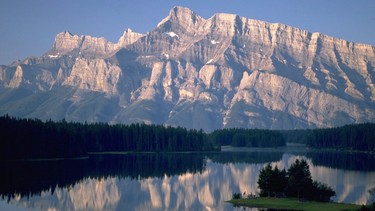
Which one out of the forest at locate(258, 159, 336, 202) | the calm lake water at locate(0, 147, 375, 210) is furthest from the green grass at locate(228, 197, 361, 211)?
the calm lake water at locate(0, 147, 375, 210)

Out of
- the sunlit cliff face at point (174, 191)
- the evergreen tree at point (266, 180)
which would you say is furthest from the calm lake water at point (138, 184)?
the evergreen tree at point (266, 180)

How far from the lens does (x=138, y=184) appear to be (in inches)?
5738

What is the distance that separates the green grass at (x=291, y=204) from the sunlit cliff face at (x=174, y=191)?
4.76m

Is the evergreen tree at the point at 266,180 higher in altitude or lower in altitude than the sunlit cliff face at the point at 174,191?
higher

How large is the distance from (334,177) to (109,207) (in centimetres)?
6761

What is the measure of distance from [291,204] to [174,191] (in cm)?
3847

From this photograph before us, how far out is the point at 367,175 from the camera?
160250 millimetres

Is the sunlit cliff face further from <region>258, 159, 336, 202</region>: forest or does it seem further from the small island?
<region>258, 159, 336, 202</region>: forest

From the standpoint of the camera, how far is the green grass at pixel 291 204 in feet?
316

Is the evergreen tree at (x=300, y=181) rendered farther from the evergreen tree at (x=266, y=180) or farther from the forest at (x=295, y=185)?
the evergreen tree at (x=266, y=180)

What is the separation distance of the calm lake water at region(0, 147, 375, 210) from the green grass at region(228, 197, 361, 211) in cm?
396

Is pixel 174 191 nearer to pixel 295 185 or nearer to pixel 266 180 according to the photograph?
pixel 266 180

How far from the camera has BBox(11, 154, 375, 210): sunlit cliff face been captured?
368ft

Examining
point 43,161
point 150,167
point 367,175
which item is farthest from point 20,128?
point 367,175
